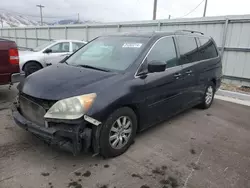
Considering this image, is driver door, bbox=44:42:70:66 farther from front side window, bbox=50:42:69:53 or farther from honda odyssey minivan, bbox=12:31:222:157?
honda odyssey minivan, bbox=12:31:222:157

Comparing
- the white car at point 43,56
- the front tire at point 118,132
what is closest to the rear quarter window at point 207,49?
the front tire at point 118,132

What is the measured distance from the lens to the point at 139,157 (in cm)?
298

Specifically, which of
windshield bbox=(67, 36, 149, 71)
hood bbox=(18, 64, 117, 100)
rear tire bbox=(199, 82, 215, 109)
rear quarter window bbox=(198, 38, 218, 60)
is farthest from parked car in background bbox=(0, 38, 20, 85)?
rear tire bbox=(199, 82, 215, 109)

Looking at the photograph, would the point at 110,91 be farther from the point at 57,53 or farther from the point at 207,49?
the point at 57,53

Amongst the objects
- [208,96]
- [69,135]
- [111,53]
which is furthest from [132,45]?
[208,96]

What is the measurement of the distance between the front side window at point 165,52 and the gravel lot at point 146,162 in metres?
1.26

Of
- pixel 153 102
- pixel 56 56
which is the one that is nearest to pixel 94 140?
pixel 153 102

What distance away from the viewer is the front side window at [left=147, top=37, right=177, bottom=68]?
339 cm

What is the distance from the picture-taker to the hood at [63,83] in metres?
2.60

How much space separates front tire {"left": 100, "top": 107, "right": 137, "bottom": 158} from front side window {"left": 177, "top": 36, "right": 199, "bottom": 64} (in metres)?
1.67

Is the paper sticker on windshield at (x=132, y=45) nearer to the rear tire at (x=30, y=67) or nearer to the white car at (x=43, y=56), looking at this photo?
the white car at (x=43, y=56)

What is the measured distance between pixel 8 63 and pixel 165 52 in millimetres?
3327

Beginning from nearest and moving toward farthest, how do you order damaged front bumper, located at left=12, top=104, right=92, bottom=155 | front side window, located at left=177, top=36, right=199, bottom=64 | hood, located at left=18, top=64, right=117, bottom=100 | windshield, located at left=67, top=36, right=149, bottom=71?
damaged front bumper, located at left=12, top=104, right=92, bottom=155 < hood, located at left=18, top=64, right=117, bottom=100 < windshield, located at left=67, top=36, right=149, bottom=71 < front side window, located at left=177, top=36, right=199, bottom=64

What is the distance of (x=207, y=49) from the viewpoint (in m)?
4.84
